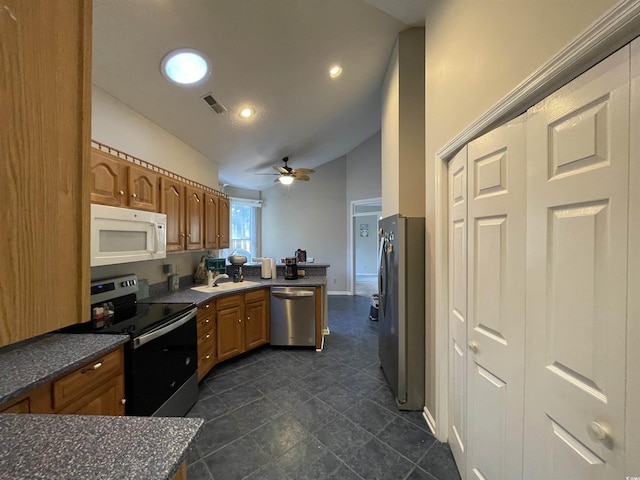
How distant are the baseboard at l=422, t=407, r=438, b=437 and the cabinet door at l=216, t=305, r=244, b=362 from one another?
200cm

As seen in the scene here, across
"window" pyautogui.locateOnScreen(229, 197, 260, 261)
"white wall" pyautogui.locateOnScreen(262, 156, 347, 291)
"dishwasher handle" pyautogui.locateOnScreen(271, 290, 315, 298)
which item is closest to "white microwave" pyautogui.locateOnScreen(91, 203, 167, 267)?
"dishwasher handle" pyautogui.locateOnScreen(271, 290, 315, 298)

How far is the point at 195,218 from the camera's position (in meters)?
2.87

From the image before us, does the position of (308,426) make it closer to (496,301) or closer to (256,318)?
(256,318)

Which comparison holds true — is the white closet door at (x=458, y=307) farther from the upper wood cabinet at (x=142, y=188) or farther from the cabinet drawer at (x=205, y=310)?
the upper wood cabinet at (x=142, y=188)

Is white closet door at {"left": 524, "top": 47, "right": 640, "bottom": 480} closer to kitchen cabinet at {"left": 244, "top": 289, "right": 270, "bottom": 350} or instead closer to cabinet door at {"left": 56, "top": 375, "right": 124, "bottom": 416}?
cabinet door at {"left": 56, "top": 375, "right": 124, "bottom": 416}

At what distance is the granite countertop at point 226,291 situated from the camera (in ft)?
8.21

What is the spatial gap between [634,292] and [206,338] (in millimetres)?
2837

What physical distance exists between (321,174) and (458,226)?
210 inches

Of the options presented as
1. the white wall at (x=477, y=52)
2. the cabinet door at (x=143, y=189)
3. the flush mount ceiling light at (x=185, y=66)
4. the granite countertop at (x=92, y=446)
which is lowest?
the granite countertop at (x=92, y=446)

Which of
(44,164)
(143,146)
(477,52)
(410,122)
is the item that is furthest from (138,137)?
(477,52)

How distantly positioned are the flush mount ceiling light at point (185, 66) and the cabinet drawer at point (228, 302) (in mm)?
2125

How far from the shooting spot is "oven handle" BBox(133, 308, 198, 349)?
1.62 metres

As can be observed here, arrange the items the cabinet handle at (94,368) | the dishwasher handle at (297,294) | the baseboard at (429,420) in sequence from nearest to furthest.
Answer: the cabinet handle at (94,368), the baseboard at (429,420), the dishwasher handle at (297,294)

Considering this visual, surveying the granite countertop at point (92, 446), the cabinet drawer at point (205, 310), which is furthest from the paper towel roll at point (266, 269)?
the granite countertop at point (92, 446)
